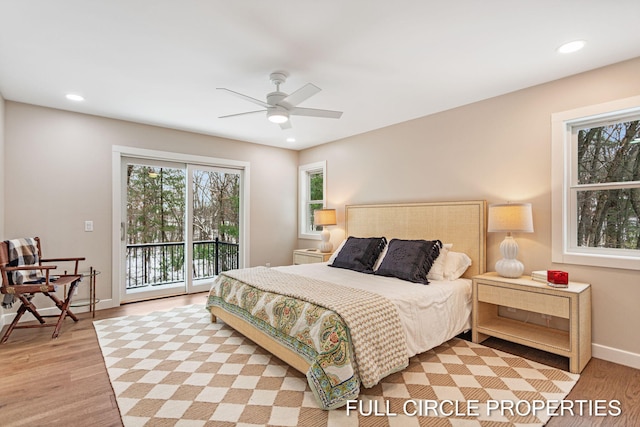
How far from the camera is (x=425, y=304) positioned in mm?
2602

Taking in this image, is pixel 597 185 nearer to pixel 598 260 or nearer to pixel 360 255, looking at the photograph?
pixel 598 260

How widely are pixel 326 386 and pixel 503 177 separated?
2.71 metres

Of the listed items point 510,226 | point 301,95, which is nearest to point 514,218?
point 510,226

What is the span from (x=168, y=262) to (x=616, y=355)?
5.36 metres

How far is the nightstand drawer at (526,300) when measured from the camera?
2.47 meters

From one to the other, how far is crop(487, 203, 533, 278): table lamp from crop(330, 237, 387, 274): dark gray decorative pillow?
124 centimetres

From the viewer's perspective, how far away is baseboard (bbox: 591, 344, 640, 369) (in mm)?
2492

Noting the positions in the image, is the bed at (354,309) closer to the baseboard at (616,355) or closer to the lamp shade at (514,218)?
the lamp shade at (514,218)

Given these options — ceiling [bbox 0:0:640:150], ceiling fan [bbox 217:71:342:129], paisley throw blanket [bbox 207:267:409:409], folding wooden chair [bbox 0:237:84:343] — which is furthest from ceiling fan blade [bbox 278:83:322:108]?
folding wooden chair [bbox 0:237:84:343]

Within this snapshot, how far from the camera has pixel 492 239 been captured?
335cm

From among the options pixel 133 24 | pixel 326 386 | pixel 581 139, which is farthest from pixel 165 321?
pixel 581 139

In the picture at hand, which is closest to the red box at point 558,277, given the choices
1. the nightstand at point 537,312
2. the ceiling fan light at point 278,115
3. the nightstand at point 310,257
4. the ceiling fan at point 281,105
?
the nightstand at point 537,312

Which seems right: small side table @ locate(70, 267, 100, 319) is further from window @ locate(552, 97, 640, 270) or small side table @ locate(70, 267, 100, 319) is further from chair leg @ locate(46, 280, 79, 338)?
Result: window @ locate(552, 97, 640, 270)

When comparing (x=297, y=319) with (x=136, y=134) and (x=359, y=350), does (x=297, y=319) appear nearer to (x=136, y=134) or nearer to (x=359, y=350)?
Answer: (x=359, y=350)
